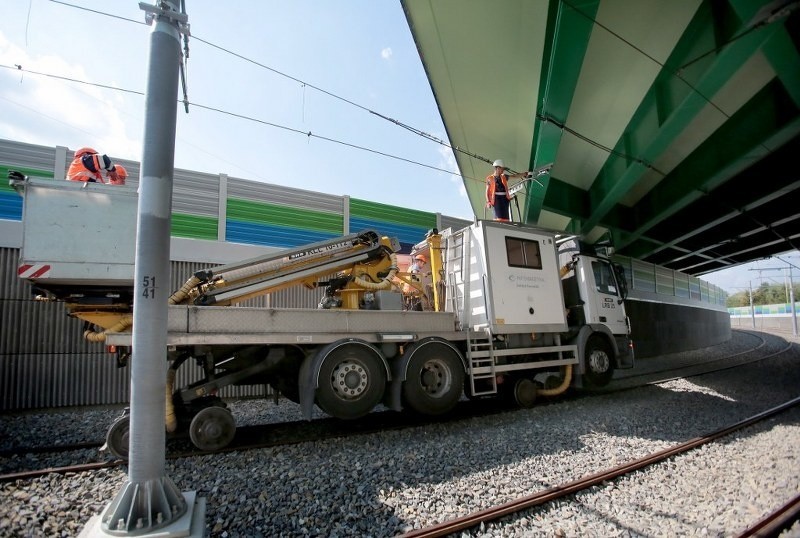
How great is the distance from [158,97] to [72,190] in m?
2.44

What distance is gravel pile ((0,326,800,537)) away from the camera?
307 cm

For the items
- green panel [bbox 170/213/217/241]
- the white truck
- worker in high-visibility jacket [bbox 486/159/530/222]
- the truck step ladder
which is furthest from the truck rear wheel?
worker in high-visibility jacket [bbox 486/159/530/222]

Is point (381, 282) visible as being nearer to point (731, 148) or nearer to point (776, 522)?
point (776, 522)

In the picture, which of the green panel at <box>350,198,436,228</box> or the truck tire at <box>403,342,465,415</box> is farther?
the green panel at <box>350,198,436,228</box>

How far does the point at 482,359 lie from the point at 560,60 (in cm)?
499

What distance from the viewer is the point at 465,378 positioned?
6.36 meters

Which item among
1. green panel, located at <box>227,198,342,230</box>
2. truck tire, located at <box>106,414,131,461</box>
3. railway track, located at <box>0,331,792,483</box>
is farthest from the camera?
green panel, located at <box>227,198,342,230</box>

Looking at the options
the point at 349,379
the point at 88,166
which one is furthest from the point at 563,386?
the point at 88,166

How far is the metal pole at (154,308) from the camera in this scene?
249cm

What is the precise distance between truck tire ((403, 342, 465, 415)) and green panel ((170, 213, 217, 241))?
20.7 ft

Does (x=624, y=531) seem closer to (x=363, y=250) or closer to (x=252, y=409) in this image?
(x=363, y=250)


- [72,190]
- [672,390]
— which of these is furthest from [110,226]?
[672,390]

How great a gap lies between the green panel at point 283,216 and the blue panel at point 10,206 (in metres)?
3.81

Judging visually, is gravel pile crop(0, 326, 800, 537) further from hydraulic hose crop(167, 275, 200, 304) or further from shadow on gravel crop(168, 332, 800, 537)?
hydraulic hose crop(167, 275, 200, 304)
